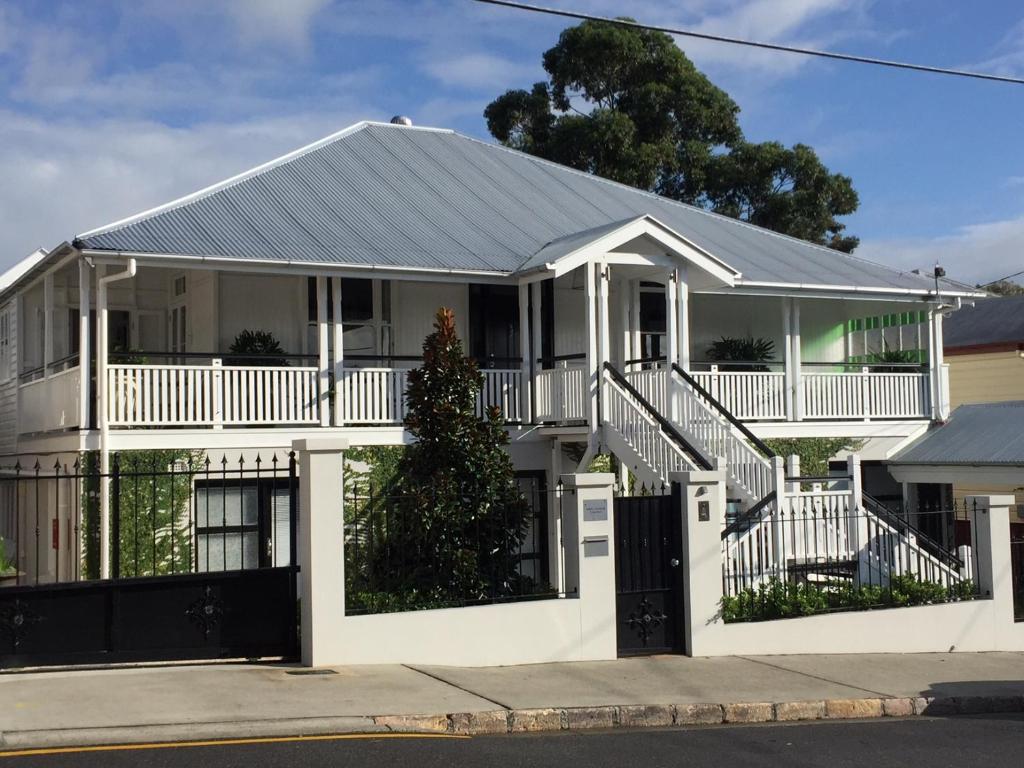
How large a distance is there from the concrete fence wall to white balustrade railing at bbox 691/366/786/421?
6994 millimetres

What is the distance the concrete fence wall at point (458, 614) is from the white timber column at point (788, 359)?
829 cm

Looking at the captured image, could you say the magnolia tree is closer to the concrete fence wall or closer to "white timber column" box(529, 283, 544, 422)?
the concrete fence wall

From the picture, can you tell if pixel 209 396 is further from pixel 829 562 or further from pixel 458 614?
pixel 829 562

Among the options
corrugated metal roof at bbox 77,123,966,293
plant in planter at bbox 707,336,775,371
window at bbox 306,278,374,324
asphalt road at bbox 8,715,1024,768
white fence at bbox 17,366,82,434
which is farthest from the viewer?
plant in planter at bbox 707,336,775,371

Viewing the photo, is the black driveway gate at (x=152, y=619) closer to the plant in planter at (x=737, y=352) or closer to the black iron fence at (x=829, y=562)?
the black iron fence at (x=829, y=562)

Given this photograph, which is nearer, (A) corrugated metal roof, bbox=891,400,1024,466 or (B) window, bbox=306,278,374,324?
(B) window, bbox=306,278,374,324

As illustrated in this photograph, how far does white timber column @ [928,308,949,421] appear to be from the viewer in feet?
72.4

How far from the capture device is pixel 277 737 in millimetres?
9281

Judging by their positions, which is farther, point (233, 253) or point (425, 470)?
point (233, 253)

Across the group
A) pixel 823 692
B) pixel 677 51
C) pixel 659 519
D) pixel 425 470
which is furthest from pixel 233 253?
pixel 677 51

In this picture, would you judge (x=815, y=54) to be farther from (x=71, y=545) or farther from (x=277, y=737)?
(x=71, y=545)

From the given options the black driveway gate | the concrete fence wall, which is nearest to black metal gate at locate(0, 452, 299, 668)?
the black driveway gate

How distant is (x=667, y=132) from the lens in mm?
40938

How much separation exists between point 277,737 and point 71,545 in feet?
26.5
